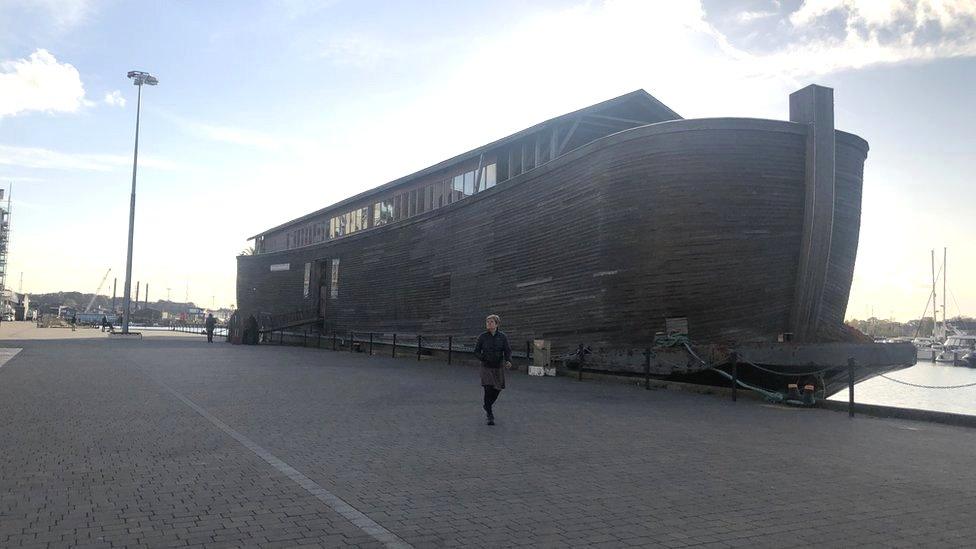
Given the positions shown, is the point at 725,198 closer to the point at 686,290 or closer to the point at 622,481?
the point at 686,290

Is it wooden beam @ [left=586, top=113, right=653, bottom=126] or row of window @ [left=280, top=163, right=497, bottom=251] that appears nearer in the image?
wooden beam @ [left=586, top=113, right=653, bottom=126]

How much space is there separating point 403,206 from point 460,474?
24618 millimetres

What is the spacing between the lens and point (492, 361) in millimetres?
8734

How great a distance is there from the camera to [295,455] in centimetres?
624

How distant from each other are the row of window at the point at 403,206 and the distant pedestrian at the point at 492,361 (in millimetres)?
13336

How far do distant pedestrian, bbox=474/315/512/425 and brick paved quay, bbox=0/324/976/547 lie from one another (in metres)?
0.37

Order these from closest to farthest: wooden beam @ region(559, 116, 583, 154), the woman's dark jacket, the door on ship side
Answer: the woman's dark jacket, wooden beam @ region(559, 116, 583, 154), the door on ship side

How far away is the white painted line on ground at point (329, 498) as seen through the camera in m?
3.86

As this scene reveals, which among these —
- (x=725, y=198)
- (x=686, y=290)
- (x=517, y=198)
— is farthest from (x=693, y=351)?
(x=517, y=198)

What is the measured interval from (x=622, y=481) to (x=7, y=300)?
11540 cm

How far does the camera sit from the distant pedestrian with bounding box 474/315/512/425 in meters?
8.57

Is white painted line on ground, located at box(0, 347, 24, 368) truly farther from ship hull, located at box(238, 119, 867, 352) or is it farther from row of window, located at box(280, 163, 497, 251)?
row of window, located at box(280, 163, 497, 251)

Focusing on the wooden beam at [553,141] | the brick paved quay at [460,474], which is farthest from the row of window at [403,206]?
the brick paved quay at [460,474]

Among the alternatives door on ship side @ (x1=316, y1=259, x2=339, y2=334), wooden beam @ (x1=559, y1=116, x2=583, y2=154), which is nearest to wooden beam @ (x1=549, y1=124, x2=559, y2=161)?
wooden beam @ (x1=559, y1=116, x2=583, y2=154)
